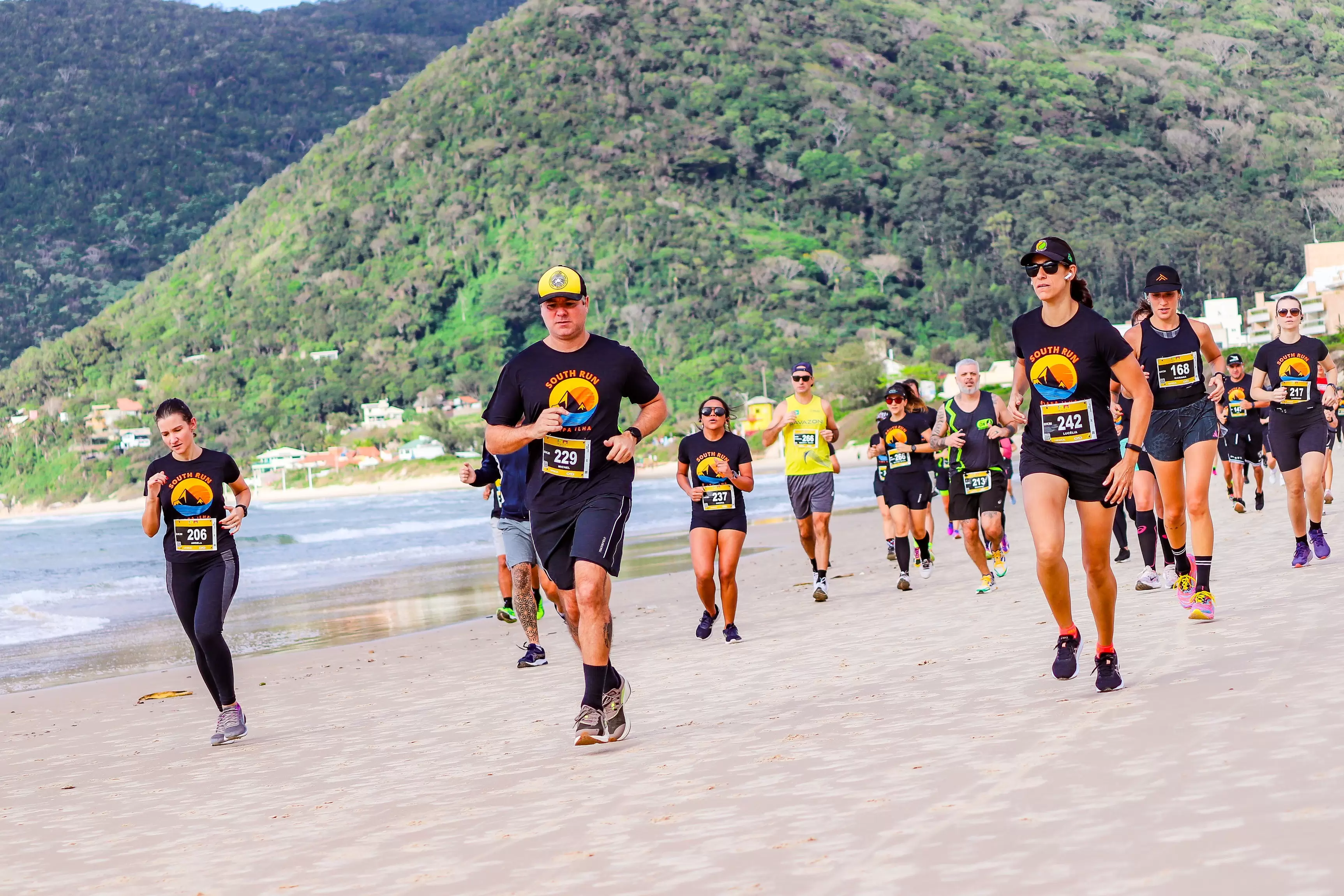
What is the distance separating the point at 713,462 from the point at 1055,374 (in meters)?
3.76

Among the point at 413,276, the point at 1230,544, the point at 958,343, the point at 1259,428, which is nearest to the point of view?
the point at 1230,544

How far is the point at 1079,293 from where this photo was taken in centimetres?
568

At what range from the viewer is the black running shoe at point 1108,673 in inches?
209

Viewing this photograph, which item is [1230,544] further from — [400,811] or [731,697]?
[400,811]

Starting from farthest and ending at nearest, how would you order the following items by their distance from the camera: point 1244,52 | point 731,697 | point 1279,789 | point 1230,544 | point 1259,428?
1. point 1244,52
2. point 1259,428
3. point 1230,544
4. point 731,697
5. point 1279,789

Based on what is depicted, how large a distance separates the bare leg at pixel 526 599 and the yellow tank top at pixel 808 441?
107 inches

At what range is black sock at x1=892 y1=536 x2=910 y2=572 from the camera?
11.2m

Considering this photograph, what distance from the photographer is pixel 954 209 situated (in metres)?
133

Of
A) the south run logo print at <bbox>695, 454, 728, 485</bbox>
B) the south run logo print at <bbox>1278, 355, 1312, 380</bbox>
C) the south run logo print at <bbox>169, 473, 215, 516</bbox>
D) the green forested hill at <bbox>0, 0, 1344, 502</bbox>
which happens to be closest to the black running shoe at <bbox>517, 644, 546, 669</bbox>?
the south run logo print at <bbox>695, 454, 728, 485</bbox>

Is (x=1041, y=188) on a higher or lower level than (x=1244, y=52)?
lower

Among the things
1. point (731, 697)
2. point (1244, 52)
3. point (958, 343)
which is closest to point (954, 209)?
point (958, 343)

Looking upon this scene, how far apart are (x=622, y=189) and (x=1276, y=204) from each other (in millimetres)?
60803

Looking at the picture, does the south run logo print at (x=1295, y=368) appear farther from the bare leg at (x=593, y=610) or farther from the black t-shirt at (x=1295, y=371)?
the bare leg at (x=593, y=610)

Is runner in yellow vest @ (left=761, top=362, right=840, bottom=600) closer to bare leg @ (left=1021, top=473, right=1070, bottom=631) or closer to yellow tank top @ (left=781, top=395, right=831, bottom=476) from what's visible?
yellow tank top @ (left=781, top=395, right=831, bottom=476)
